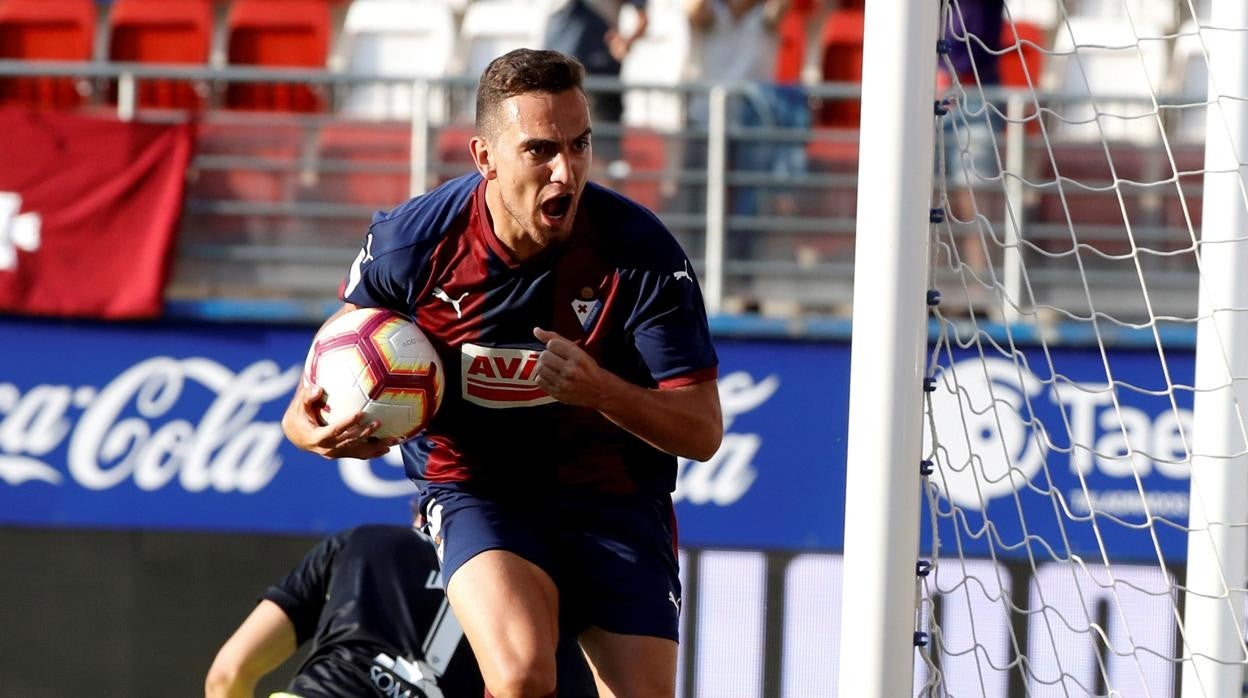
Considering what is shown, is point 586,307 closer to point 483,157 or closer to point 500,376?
point 500,376

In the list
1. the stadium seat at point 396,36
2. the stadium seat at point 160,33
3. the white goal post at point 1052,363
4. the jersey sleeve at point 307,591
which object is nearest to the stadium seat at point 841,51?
the white goal post at point 1052,363

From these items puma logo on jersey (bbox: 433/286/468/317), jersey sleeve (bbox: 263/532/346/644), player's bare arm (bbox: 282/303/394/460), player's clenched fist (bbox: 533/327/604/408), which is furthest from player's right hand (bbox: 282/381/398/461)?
jersey sleeve (bbox: 263/532/346/644)

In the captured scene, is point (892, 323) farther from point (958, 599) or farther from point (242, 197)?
point (242, 197)

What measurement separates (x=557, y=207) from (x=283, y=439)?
398 centimetres

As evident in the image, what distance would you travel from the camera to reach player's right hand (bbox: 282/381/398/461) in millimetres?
3305

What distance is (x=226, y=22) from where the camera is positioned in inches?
360

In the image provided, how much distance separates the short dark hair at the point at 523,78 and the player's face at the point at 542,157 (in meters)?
0.02

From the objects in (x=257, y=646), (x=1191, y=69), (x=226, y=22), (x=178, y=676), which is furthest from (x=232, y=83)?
(x=1191, y=69)

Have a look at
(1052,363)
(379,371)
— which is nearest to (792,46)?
(1052,363)

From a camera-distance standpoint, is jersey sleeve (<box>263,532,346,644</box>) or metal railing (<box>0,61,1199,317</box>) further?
metal railing (<box>0,61,1199,317</box>)

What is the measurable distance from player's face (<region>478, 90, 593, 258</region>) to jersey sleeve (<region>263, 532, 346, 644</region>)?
1.60m

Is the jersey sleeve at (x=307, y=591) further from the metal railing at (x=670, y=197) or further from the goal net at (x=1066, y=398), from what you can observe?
the metal railing at (x=670, y=197)

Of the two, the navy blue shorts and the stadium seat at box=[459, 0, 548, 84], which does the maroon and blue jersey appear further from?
the stadium seat at box=[459, 0, 548, 84]

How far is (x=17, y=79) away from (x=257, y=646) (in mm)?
4727
